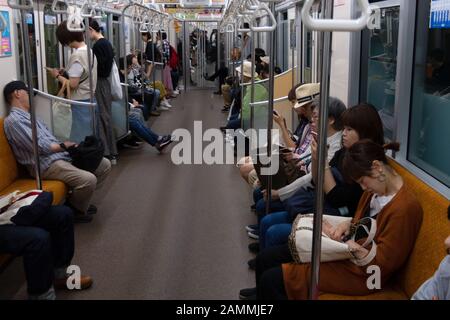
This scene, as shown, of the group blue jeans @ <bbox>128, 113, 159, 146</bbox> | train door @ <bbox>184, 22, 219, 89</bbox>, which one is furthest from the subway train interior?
train door @ <bbox>184, 22, 219, 89</bbox>

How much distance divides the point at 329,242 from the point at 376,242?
196mm

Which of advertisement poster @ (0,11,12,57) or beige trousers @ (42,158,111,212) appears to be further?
beige trousers @ (42,158,111,212)

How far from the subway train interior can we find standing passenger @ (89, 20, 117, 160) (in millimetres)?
21

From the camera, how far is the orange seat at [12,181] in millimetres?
3957

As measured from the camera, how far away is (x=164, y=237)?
4.23m

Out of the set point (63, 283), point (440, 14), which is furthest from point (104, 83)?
point (440, 14)

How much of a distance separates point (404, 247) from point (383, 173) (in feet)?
1.07

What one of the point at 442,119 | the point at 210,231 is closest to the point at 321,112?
the point at 442,119

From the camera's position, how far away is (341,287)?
2.35m

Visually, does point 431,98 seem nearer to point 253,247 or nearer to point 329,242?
point 329,242

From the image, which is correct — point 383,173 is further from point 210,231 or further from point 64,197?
point 64,197

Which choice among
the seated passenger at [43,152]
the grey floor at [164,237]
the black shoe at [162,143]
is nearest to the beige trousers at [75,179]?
the seated passenger at [43,152]

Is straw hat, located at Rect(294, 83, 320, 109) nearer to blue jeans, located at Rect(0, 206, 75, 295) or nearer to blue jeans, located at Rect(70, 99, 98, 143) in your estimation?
blue jeans, located at Rect(0, 206, 75, 295)

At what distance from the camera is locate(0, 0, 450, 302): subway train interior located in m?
2.33
